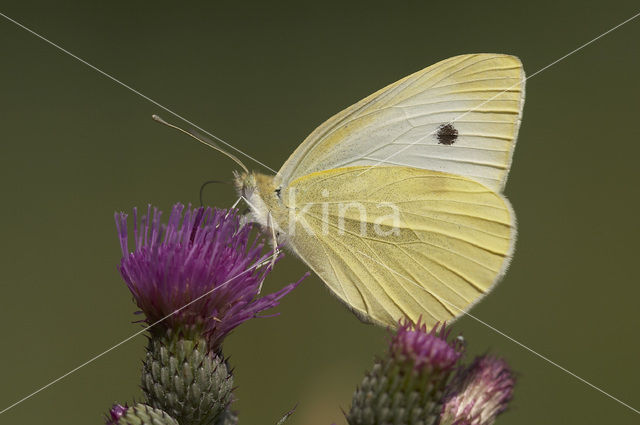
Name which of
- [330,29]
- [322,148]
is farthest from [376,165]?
[330,29]

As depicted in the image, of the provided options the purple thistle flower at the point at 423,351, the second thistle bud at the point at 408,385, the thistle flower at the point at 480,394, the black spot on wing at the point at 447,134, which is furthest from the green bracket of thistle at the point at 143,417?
the black spot on wing at the point at 447,134

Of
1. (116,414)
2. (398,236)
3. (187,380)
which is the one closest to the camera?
(116,414)

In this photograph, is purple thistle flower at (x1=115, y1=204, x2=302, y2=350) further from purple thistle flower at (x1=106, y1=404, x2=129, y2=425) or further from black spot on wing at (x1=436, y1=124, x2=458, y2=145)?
black spot on wing at (x1=436, y1=124, x2=458, y2=145)

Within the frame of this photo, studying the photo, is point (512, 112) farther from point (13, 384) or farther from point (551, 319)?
point (13, 384)

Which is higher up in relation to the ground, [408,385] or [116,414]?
[116,414]

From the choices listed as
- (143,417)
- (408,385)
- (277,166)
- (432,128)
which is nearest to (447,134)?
(432,128)

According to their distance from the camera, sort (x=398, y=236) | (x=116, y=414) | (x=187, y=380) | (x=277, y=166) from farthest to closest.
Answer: (x=277, y=166), (x=398, y=236), (x=187, y=380), (x=116, y=414)

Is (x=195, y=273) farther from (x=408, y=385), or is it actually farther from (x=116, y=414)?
(x=408, y=385)
